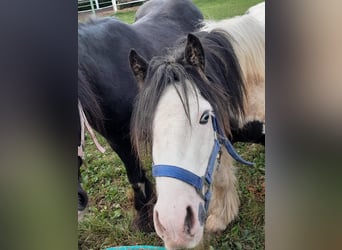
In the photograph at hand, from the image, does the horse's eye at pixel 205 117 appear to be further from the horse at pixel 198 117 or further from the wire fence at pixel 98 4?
the wire fence at pixel 98 4

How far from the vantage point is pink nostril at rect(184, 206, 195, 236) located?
1.21 metres

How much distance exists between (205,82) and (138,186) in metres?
0.45

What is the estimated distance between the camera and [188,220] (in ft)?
3.97

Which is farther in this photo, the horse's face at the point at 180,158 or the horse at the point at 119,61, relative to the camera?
the horse at the point at 119,61

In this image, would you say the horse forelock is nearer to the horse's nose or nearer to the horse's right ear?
the horse's right ear

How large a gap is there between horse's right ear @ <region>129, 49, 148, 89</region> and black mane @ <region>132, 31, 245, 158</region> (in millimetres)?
22

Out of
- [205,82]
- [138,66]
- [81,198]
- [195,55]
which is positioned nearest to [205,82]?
[205,82]

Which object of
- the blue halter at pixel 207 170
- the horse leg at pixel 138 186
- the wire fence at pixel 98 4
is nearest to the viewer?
the blue halter at pixel 207 170

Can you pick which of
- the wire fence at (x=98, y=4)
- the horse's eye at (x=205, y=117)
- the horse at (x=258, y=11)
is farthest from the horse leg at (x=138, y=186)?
the horse at (x=258, y=11)

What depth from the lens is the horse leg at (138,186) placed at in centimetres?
131

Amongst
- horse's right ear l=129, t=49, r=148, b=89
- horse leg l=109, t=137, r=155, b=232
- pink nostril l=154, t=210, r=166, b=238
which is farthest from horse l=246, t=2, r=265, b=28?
pink nostril l=154, t=210, r=166, b=238
